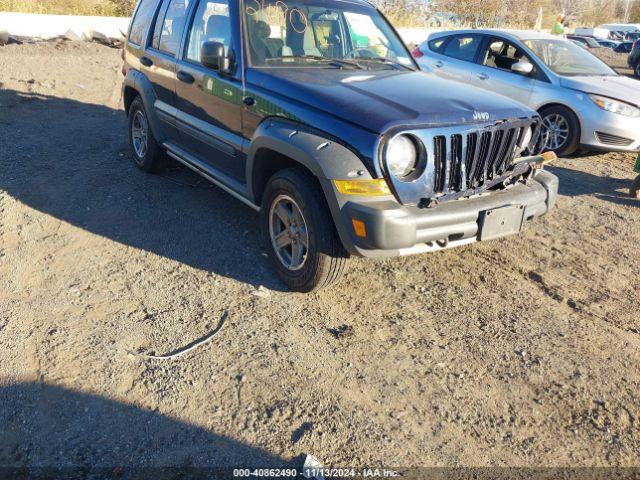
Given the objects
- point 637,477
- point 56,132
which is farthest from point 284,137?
point 56,132

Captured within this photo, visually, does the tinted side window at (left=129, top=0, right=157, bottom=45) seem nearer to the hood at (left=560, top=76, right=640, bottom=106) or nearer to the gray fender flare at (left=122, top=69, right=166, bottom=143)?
the gray fender flare at (left=122, top=69, right=166, bottom=143)

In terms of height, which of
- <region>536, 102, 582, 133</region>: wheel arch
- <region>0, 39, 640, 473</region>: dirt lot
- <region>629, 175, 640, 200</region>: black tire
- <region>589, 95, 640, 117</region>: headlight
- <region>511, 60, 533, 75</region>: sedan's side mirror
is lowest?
<region>0, 39, 640, 473</region>: dirt lot

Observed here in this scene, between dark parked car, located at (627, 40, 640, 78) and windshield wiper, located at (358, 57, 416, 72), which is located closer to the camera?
windshield wiper, located at (358, 57, 416, 72)

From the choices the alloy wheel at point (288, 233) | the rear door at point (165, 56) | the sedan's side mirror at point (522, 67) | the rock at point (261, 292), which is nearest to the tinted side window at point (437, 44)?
the sedan's side mirror at point (522, 67)

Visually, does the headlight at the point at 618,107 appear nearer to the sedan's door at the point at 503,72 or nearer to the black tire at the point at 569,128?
the black tire at the point at 569,128

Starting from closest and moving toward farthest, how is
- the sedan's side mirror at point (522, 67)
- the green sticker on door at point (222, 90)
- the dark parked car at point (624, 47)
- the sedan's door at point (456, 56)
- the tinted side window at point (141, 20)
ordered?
1. the green sticker on door at point (222, 90)
2. the tinted side window at point (141, 20)
3. the sedan's side mirror at point (522, 67)
4. the sedan's door at point (456, 56)
5. the dark parked car at point (624, 47)

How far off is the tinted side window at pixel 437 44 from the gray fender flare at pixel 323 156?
623 centimetres

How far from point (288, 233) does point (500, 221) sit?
1.41 metres

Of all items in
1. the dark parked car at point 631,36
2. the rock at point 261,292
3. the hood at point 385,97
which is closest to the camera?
the hood at point 385,97

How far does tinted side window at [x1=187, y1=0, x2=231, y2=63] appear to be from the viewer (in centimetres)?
411

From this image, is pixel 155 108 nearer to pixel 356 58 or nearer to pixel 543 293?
pixel 356 58

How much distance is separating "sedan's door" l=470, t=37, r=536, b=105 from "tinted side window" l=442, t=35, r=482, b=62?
178 millimetres

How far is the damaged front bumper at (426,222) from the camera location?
298cm

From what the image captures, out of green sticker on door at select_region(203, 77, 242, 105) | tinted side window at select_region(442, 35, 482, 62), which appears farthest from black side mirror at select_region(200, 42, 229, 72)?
tinted side window at select_region(442, 35, 482, 62)
